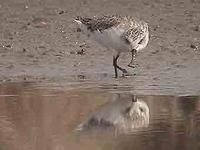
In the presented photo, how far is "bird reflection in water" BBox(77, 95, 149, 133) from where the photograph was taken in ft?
28.2

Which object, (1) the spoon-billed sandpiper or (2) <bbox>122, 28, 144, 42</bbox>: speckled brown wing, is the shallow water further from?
(2) <bbox>122, 28, 144, 42</bbox>: speckled brown wing

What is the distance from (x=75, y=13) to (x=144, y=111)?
23.8 feet

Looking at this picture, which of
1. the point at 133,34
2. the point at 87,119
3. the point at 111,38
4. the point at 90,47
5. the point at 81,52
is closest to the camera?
the point at 87,119

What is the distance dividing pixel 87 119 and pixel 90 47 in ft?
16.9

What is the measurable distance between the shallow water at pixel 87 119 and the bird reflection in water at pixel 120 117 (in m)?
0.01

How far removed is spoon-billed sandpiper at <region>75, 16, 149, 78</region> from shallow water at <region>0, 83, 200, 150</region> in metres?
1.22

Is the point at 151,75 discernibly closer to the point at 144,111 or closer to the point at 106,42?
the point at 106,42

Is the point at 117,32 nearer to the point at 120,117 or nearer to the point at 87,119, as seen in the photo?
the point at 120,117

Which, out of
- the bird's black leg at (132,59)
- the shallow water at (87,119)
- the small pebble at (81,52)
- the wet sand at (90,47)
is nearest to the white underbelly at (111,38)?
the bird's black leg at (132,59)

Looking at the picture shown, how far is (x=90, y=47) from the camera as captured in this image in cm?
1396

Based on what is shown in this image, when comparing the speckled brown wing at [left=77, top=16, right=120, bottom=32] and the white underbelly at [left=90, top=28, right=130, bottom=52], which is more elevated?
the speckled brown wing at [left=77, top=16, right=120, bottom=32]

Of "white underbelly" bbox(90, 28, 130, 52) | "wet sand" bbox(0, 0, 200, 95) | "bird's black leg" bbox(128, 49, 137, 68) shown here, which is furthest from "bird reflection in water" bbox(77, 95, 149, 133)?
"bird's black leg" bbox(128, 49, 137, 68)

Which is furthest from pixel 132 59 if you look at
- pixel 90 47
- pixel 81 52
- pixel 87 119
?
pixel 87 119

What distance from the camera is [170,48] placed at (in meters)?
13.7
